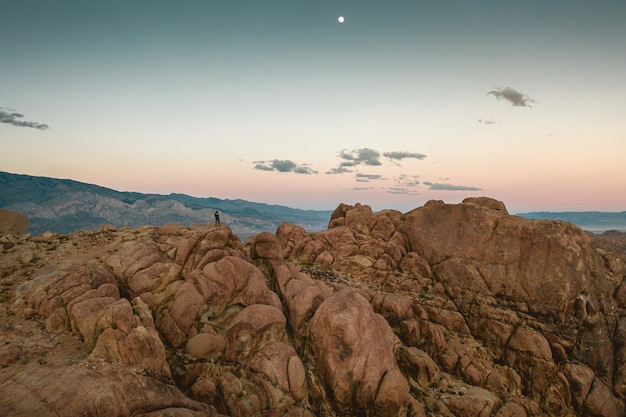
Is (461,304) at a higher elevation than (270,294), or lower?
lower

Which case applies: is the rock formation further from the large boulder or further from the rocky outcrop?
the rocky outcrop

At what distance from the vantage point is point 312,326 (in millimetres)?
32594

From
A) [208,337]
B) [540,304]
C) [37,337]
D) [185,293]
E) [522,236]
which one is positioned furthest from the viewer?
[522,236]

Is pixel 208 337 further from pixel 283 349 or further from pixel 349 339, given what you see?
pixel 349 339

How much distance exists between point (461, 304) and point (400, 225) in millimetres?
18385

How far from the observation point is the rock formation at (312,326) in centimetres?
2266

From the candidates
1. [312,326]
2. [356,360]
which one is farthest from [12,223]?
[356,360]

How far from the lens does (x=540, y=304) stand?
40000 millimetres

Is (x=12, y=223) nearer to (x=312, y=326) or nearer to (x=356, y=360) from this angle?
(x=312, y=326)

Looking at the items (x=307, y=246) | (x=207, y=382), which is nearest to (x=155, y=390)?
(x=207, y=382)

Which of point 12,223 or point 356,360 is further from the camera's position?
point 12,223

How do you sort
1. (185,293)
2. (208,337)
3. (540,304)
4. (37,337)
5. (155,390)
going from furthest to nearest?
(540,304) < (185,293) < (208,337) < (37,337) < (155,390)

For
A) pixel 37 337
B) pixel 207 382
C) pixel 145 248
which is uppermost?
pixel 145 248

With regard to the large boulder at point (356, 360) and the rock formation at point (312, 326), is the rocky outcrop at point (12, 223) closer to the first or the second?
the rock formation at point (312, 326)
